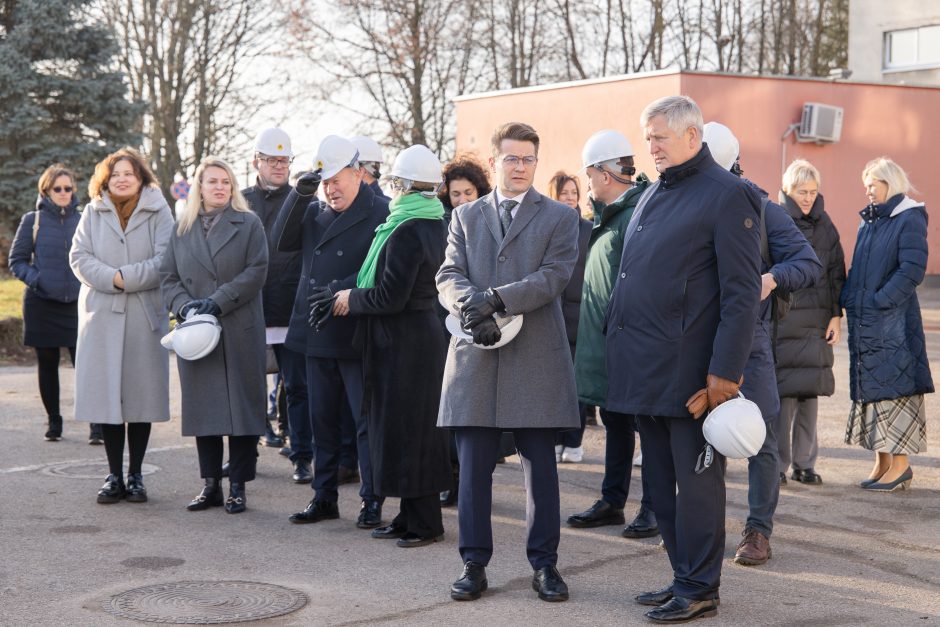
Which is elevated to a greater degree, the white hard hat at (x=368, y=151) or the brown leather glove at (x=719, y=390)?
the white hard hat at (x=368, y=151)

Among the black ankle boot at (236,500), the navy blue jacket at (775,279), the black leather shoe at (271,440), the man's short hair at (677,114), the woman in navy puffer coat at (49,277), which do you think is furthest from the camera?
the woman in navy puffer coat at (49,277)

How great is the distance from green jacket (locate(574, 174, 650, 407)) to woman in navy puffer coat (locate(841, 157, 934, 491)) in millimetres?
1898

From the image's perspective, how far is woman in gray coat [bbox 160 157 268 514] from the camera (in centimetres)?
684

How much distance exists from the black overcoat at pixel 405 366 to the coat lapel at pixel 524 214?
3.05 ft

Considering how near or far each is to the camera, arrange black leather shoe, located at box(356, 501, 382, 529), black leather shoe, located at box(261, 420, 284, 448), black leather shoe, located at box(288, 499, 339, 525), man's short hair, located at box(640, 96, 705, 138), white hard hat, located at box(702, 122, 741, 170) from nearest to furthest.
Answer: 1. man's short hair, located at box(640, 96, 705, 138)
2. white hard hat, located at box(702, 122, 741, 170)
3. black leather shoe, located at box(356, 501, 382, 529)
4. black leather shoe, located at box(288, 499, 339, 525)
5. black leather shoe, located at box(261, 420, 284, 448)

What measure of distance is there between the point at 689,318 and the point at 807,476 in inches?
132

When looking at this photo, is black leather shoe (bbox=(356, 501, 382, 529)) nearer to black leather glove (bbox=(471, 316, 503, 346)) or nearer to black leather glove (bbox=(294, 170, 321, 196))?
black leather glove (bbox=(294, 170, 321, 196))

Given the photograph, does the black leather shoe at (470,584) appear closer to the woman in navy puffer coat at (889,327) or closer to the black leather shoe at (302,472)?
the black leather shoe at (302,472)

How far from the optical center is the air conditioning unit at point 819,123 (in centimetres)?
2308

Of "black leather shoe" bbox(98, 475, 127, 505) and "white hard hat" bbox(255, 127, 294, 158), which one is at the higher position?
"white hard hat" bbox(255, 127, 294, 158)

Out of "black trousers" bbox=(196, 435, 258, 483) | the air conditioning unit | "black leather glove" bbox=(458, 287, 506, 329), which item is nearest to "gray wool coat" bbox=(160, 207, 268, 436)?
"black trousers" bbox=(196, 435, 258, 483)

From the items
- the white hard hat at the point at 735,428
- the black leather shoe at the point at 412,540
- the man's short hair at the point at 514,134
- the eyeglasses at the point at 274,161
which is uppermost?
the eyeglasses at the point at 274,161

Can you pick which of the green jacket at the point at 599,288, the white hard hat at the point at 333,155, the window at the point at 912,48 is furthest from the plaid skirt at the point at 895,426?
the window at the point at 912,48

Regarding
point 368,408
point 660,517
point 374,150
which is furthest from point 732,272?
point 374,150
